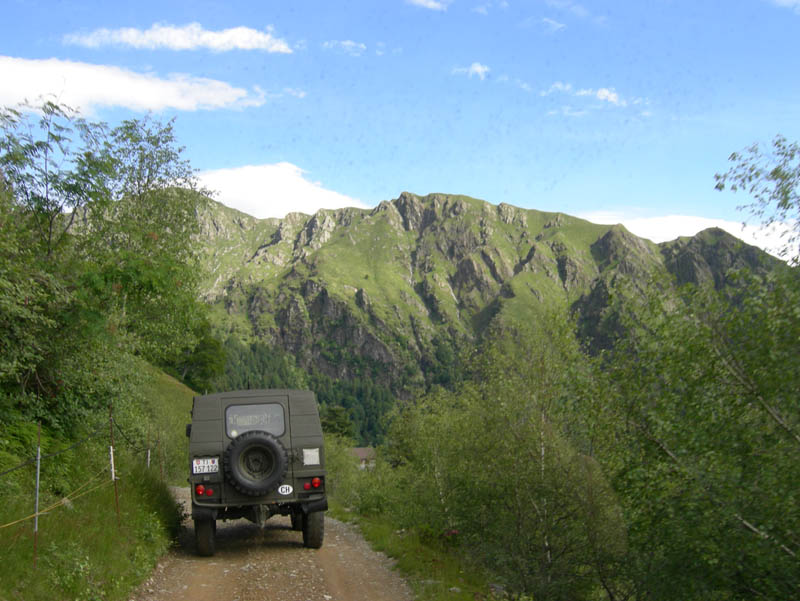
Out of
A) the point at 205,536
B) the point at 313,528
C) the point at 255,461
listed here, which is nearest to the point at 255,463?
the point at 255,461

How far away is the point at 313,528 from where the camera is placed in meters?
12.3

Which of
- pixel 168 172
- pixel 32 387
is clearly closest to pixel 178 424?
pixel 168 172

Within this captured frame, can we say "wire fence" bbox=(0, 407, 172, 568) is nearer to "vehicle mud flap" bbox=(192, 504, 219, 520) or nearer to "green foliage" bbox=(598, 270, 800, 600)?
"vehicle mud flap" bbox=(192, 504, 219, 520)

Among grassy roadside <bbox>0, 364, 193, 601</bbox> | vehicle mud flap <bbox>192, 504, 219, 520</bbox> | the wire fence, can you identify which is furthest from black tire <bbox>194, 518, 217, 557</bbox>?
the wire fence

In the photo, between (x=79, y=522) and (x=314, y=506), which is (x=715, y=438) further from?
(x=79, y=522)

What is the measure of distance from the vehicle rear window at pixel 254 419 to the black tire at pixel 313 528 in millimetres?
1783

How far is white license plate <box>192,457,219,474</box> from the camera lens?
1141 cm

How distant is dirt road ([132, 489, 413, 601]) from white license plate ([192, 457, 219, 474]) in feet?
5.24

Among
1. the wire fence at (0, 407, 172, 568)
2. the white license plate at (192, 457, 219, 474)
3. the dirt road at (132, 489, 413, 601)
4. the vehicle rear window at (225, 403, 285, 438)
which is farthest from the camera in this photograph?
the vehicle rear window at (225, 403, 285, 438)

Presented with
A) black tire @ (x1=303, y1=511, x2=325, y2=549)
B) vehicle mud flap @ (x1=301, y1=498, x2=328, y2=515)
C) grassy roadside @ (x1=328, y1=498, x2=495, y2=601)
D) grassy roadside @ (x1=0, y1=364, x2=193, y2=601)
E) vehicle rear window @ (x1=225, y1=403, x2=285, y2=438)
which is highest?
vehicle rear window @ (x1=225, y1=403, x2=285, y2=438)

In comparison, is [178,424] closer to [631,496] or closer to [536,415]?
[536,415]

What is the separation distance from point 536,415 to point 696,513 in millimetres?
5366

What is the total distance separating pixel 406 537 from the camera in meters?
14.3

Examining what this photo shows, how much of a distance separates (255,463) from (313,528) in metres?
Answer: 1.97
